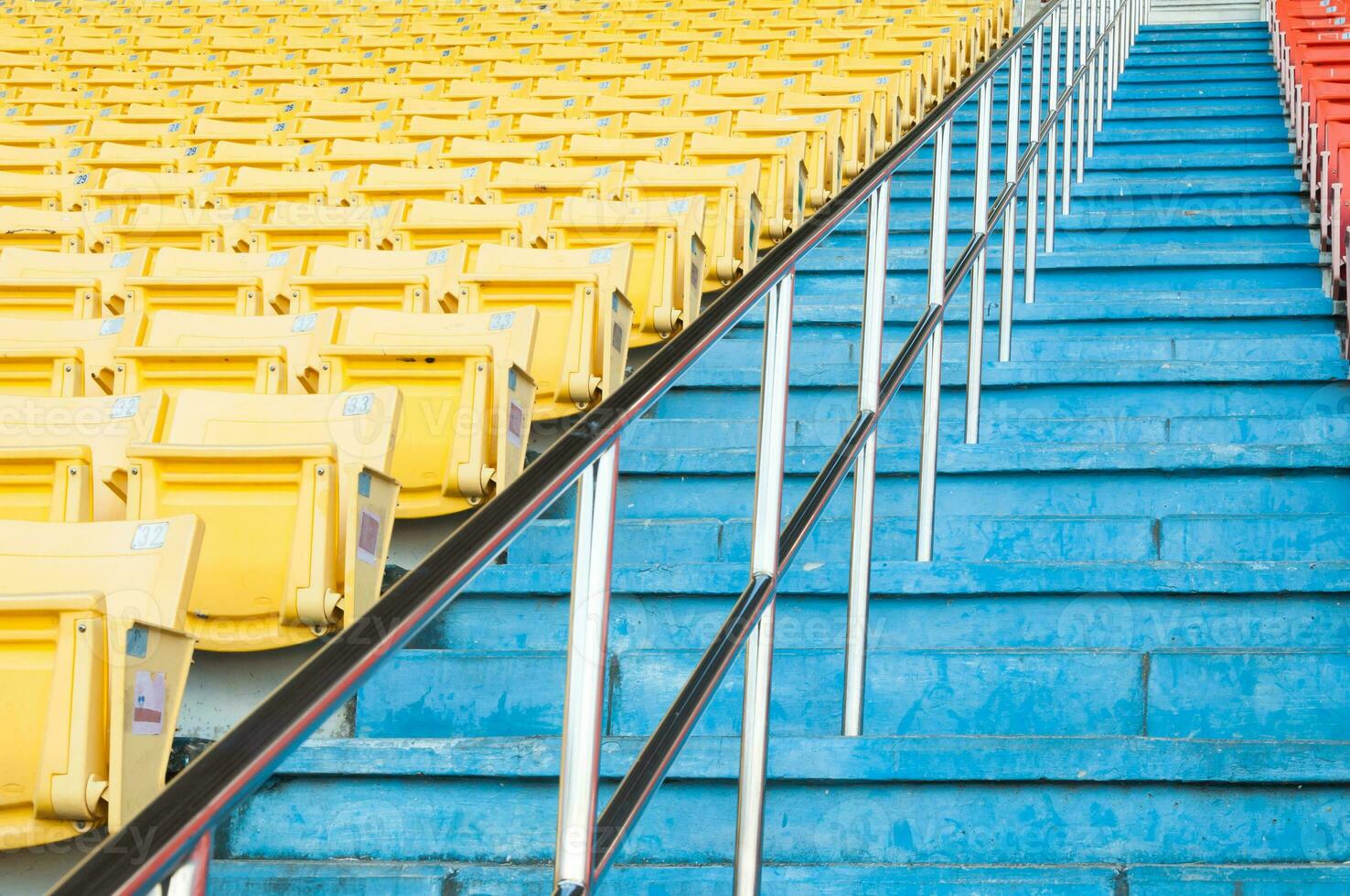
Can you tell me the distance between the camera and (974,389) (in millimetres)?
2398

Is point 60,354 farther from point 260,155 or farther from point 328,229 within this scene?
point 260,155

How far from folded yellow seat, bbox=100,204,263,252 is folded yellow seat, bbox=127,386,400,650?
4.81ft

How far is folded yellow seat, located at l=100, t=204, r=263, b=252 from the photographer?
3.27 meters

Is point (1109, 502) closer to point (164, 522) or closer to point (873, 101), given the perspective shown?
point (164, 522)

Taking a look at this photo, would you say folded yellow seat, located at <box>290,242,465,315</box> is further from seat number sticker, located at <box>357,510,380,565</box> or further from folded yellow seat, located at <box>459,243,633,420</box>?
seat number sticker, located at <box>357,510,380,565</box>

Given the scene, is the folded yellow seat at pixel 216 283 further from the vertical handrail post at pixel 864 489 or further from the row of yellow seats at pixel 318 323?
the vertical handrail post at pixel 864 489

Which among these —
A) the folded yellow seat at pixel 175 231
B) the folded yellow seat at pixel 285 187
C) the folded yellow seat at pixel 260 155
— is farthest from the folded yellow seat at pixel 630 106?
the folded yellow seat at pixel 175 231

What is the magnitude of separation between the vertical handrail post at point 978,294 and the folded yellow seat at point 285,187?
1786mm

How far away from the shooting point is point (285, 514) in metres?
1.84

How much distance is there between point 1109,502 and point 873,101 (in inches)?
105

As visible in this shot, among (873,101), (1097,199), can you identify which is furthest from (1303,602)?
(873,101)

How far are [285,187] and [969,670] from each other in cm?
256

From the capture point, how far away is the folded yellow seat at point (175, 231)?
3.27 metres

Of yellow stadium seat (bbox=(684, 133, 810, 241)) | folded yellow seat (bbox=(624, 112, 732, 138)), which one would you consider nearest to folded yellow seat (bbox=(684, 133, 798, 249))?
yellow stadium seat (bbox=(684, 133, 810, 241))
